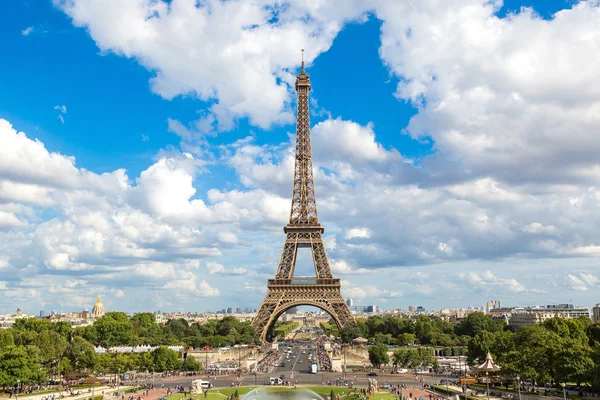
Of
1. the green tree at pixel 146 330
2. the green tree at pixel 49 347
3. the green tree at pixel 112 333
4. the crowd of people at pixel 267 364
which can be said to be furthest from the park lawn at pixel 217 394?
the green tree at pixel 146 330

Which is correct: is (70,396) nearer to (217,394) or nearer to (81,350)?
(217,394)

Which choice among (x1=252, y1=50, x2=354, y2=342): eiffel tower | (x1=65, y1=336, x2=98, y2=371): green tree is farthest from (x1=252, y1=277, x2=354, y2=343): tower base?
(x1=65, y1=336, x2=98, y2=371): green tree

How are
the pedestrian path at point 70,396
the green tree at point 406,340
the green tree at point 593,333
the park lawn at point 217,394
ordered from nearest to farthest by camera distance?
the pedestrian path at point 70,396 → the park lawn at point 217,394 → the green tree at point 593,333 → the green tree at point 406,340

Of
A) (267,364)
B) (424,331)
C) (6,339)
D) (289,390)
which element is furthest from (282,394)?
(424,331)

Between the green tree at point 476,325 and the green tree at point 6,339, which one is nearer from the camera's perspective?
the green tree at point 6,339

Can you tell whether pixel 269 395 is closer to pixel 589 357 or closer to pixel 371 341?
pixel 589 357

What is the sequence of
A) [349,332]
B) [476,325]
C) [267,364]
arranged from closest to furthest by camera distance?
1. [267,364]
2. [349,332]
3. [476,325]

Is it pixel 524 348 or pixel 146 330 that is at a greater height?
pixel 146 330

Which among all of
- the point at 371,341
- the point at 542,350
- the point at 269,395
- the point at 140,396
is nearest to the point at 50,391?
the point at 140,396

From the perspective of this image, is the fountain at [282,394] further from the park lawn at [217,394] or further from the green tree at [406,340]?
the green tree at [406,340]

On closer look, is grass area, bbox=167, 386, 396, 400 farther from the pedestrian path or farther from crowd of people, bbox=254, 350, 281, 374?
crowd of people, bbox=254, 350, 281, 374
